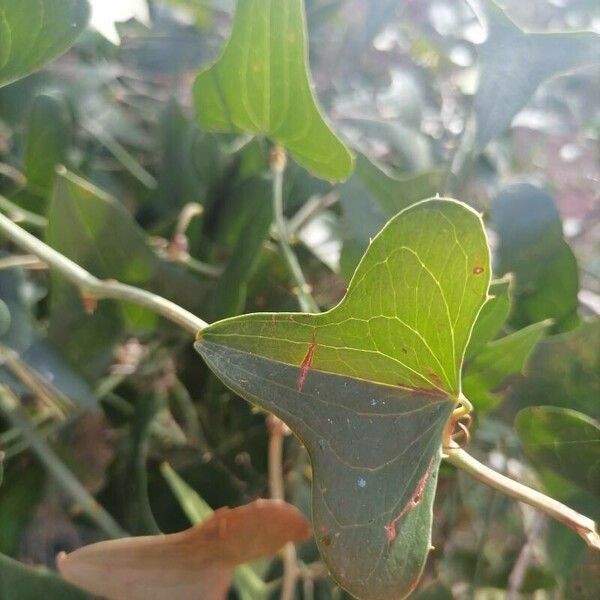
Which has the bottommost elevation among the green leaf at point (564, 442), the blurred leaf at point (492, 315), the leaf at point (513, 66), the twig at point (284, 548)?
the twig at point (284, 548)

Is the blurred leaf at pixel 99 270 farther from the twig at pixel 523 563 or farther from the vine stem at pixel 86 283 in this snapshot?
the twig at pixel 523 563

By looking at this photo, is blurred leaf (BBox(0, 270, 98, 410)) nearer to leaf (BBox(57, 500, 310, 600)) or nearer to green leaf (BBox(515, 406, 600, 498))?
leaf (BBox(57, 500, 310, 600))

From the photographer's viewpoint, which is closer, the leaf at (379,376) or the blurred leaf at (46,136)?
the leaf at (379,376)

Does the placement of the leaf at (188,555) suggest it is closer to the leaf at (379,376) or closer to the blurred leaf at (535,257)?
the leaf at (379,376)

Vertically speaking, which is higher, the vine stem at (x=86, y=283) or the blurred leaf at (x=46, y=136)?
the blurred leaf at (x=46, y=136)

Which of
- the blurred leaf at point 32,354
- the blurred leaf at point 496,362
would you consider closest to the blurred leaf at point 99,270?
the blurred leaf at point 32,354

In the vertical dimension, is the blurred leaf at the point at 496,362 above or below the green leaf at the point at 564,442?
above

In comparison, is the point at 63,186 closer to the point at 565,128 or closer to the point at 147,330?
the point at 147,330
